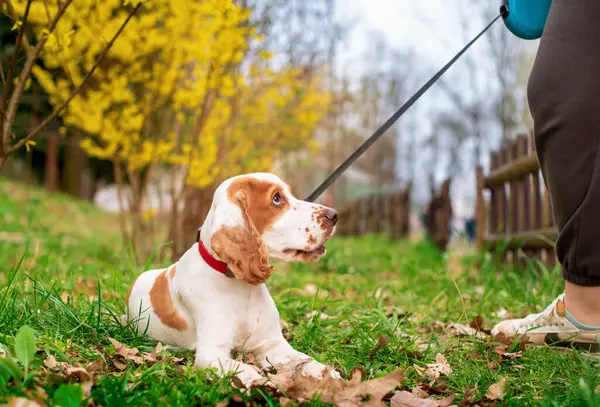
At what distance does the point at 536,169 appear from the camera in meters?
4.85

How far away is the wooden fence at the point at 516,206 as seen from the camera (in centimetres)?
480

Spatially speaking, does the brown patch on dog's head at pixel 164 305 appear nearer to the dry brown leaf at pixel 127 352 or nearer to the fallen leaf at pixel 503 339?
the dry brown leaf at pixel 127 352

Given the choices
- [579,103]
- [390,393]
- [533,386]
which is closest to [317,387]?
[390,393]

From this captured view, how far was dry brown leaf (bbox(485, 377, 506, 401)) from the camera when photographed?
6.31 ft

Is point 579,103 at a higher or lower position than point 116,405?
higher

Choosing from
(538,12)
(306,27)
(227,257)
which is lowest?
(227,257)

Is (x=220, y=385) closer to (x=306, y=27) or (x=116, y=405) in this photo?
(x=116, y=405)

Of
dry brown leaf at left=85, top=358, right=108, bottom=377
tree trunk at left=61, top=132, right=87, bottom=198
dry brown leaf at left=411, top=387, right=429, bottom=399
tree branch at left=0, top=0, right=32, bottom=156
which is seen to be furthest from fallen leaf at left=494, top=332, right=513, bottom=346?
tree trunk at left=61, top=132, right=87, bottom=198

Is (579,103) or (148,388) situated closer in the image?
(148,388)

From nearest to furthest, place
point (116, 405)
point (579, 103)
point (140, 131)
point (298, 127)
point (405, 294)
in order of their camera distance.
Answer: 1. point (116, 405)
2. point (579, 103)
3. point (405, 294)
4. point (140, 131)
5. point (298, 127)

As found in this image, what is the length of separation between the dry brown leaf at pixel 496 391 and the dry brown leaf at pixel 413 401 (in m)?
0.14

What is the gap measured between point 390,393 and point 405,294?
2.03 m

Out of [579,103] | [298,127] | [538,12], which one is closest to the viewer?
[579,103]

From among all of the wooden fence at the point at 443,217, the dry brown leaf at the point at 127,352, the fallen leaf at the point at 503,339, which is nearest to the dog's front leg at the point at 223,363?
the dry brown leaf at the point at 127,352
